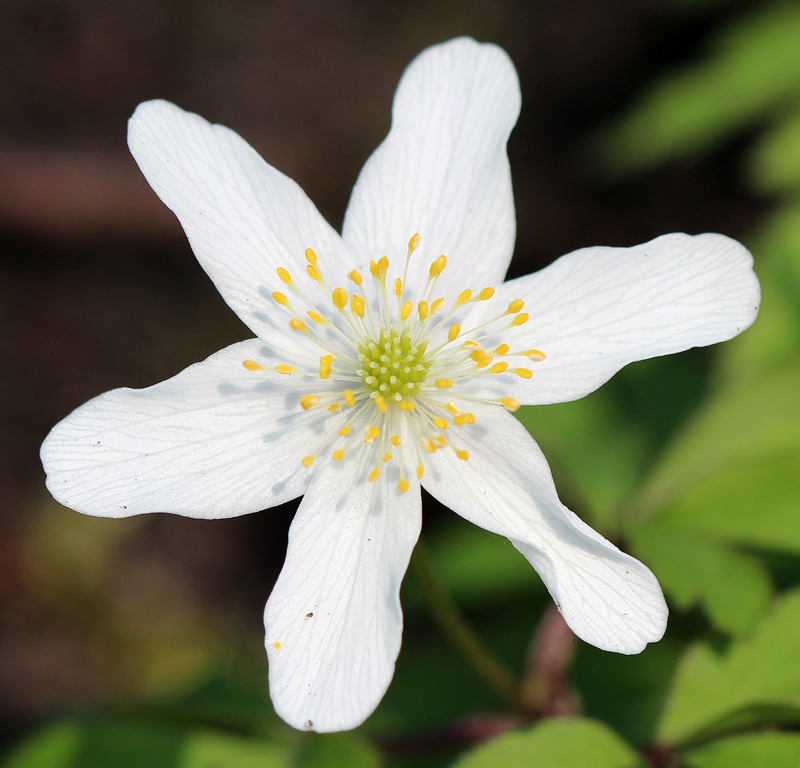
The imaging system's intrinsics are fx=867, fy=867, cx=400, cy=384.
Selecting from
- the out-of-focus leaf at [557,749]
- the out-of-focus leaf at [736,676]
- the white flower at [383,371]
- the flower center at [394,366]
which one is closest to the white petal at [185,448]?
the white flower at [383,371]

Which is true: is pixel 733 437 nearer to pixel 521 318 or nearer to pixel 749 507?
pixel 749 507

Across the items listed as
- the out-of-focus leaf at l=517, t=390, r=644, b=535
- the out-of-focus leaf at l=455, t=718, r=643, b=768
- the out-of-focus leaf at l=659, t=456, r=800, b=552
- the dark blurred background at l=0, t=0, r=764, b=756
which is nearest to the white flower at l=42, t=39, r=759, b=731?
the out-of-focus leaf at l=455, t=718, r=643, b=768

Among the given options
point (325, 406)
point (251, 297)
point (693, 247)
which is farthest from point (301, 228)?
point (693, 247)

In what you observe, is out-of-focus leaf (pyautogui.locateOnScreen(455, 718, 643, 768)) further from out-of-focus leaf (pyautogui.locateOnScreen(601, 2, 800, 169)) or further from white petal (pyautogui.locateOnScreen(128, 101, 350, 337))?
out-of-focus leaf (pyautogui.locateOnScreen(601, 2, 800, 169))

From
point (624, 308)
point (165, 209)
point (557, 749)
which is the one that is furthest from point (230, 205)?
point (165, 209)

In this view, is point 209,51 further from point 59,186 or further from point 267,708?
point 267,708

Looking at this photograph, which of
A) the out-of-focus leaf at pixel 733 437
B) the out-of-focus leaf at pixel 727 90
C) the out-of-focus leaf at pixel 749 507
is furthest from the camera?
the out-of-focus leaf at pixel 727 90

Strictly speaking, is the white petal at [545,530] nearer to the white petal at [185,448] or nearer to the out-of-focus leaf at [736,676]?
the white petal at [185,448]

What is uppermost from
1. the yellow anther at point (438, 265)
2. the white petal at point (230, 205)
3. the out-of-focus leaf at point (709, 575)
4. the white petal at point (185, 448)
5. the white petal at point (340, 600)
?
the white petal at point (230, 205)
